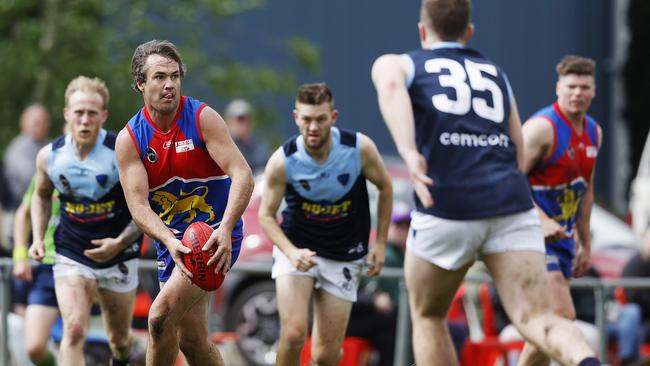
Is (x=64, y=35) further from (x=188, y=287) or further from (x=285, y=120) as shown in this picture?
(x=188, y=287)

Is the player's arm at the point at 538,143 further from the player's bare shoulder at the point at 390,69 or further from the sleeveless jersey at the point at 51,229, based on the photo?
the sleeveless jersey at the point at 51,229

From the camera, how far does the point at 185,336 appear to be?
329 inches

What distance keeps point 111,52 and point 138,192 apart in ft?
35.9

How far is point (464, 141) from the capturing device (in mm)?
7855

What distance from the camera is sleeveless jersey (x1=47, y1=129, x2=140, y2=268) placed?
10000 millimetres

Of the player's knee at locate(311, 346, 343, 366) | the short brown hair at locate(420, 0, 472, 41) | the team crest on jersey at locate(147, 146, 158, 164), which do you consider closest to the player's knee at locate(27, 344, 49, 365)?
the player's knee at locate(311, 346, 343, 366)

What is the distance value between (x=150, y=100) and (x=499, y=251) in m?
2.13

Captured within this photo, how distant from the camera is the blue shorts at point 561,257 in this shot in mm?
9719

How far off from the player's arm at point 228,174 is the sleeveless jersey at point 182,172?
0.22 ft

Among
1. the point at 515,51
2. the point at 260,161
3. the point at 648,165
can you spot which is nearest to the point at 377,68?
the point at 260,161

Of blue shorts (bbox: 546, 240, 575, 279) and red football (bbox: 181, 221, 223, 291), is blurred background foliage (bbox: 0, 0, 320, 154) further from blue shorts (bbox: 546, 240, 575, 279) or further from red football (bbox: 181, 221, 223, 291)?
red football (bbox: 181, 221, 223, 291)

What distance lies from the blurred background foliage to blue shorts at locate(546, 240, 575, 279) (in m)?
8.56

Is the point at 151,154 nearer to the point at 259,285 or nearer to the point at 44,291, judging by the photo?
the point at 44,291

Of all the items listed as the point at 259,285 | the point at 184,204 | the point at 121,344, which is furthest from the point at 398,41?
the point at 184,204
